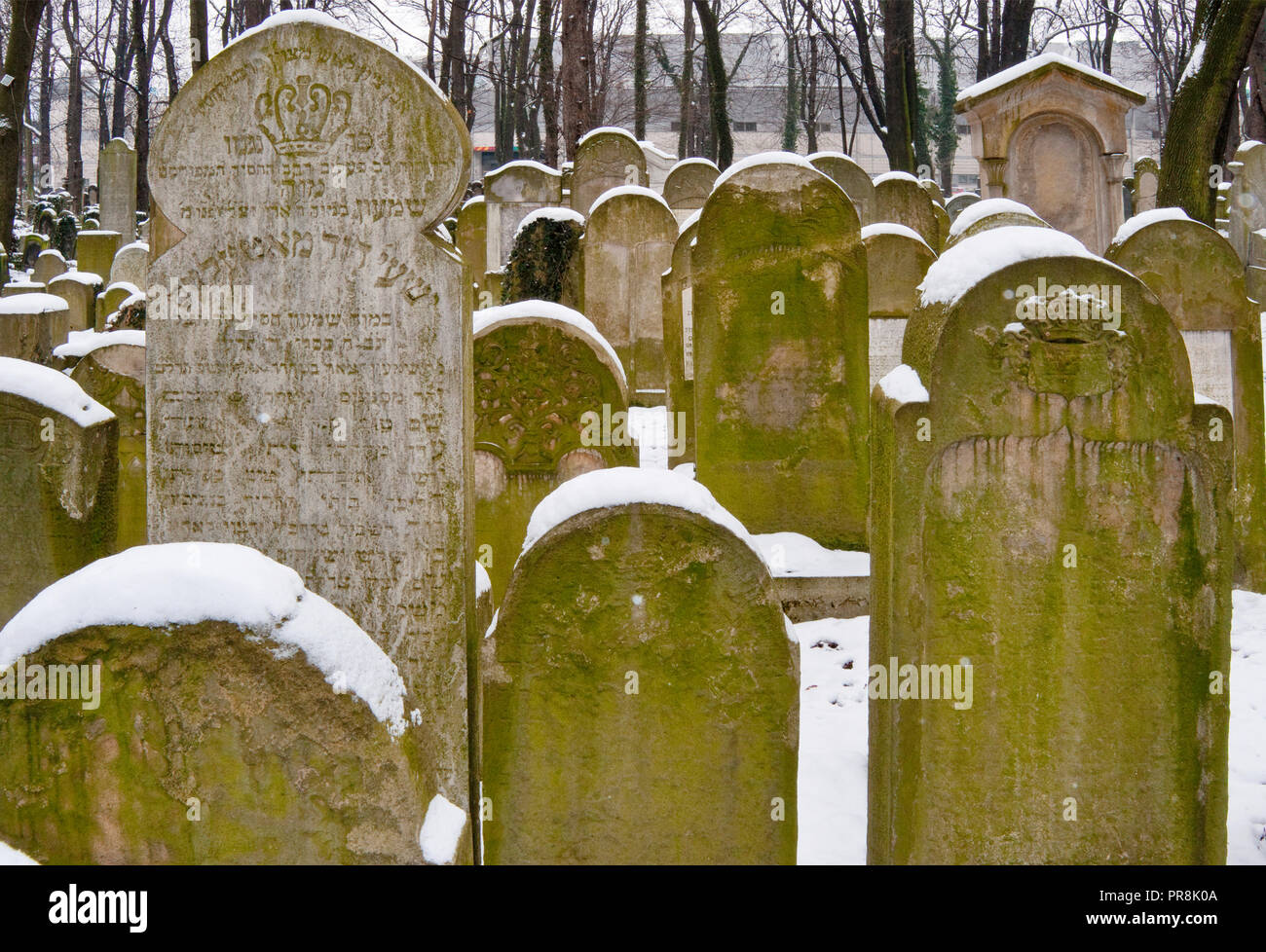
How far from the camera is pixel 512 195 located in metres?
16.9

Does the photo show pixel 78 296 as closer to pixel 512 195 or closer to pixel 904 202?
pixel 512 195

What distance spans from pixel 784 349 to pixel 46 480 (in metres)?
3.88

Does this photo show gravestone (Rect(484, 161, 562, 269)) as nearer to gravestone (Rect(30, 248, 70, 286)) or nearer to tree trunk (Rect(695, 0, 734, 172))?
tree trunk (Rect(695, 0, 734, 172))

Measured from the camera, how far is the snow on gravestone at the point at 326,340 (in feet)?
12.1

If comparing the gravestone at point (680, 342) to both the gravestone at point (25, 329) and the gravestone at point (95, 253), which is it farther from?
the gravestone at point (95, 253)

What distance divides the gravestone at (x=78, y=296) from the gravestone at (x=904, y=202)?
11449 millimetres

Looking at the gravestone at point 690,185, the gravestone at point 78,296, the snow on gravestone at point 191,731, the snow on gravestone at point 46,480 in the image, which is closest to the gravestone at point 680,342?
the snow on gravestone at point 46,480

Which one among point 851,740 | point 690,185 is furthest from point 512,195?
point 851,740

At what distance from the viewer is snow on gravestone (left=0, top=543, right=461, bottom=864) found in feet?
6.60

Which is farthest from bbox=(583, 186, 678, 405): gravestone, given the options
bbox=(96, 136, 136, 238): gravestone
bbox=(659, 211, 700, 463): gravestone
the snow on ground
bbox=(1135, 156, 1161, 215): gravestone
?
bbox=(96, 136, 136, 238): gravestone

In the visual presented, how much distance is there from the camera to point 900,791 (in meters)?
3.29

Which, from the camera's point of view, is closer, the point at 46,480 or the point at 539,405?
the point at 46,480
